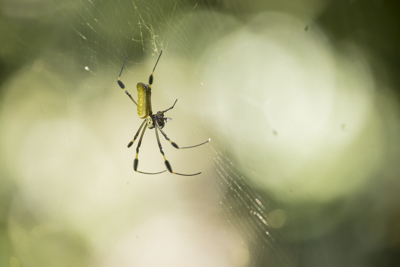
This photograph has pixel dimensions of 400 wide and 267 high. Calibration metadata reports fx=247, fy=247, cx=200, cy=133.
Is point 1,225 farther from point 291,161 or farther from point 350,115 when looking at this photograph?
point 350,115

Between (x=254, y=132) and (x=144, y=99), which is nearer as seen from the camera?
(x=144, y=99)

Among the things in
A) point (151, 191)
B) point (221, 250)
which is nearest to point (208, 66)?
point (151, 191)

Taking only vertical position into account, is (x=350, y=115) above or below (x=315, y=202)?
above

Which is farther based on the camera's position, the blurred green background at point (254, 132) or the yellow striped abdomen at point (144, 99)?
the blurred green background at point (254, 132)

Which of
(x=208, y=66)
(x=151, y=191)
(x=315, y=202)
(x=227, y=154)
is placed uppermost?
(x=208, y=66)

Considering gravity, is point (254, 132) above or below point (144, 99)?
below
